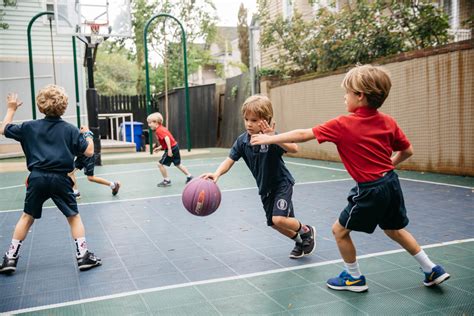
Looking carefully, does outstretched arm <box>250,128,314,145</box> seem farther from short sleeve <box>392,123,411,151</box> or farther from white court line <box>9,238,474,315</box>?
white court line <box>9,238,474,315</box>

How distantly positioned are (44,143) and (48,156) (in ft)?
0.38

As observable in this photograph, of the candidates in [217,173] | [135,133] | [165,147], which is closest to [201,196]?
[217,173]

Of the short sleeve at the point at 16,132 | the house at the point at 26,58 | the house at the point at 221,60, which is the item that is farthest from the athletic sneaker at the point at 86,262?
the house at the point at 221,60

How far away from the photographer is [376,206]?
3.14 metres

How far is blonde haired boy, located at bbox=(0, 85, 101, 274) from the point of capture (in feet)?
13.4

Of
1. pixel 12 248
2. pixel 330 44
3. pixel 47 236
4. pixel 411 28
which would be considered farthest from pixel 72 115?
pixel 12 248

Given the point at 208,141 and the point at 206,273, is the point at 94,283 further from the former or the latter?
the point at 208,141

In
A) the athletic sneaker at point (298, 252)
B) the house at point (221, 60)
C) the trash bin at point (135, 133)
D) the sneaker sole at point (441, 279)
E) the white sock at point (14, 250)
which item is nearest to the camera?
the sneaker sole at point (441, 279)

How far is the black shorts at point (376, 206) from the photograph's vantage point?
10.3 feet

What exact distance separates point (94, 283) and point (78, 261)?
0.45 meters

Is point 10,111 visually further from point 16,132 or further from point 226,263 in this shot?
point 226,263

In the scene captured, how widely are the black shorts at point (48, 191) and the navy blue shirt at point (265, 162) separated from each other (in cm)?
146

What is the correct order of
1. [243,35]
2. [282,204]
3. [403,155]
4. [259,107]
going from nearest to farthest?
[403,155]
[259,107]
[282,204]
[243,35]

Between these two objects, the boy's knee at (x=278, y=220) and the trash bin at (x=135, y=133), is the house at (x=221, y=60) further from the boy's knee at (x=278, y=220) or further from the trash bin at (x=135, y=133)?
the boy's knee at (x=278, y=220)
